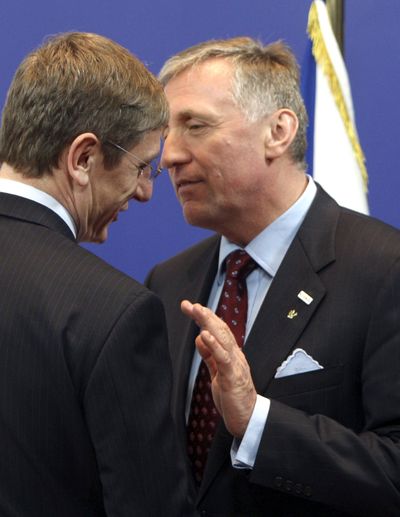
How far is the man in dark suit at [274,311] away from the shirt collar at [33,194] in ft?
0.79

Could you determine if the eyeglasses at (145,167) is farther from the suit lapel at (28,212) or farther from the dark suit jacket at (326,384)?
the dark suit jacket at (326,384)

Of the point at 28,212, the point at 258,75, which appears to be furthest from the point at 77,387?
the point at 258,75

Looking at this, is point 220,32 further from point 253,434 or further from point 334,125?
point 253,434

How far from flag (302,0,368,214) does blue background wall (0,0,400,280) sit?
125 mm

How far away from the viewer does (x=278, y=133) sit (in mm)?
1911

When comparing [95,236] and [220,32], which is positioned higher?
[220,32]

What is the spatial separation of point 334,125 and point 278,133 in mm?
681

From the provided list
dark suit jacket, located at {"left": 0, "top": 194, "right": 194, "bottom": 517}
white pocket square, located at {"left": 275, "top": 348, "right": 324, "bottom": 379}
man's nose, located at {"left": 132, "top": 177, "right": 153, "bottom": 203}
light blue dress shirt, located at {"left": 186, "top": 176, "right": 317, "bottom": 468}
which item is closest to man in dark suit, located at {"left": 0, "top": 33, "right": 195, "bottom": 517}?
dark suit jacket, located at {"left": 0, "top": 194, "right": 194, "bottom": 517}

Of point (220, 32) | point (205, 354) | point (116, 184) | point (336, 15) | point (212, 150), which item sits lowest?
point (205, 354)

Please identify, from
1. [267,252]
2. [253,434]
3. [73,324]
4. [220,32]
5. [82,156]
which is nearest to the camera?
[73,324]

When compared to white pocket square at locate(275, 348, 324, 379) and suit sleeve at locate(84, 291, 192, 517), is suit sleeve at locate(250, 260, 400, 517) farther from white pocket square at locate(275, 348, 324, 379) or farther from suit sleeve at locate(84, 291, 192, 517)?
suit sleeve at locate(84, 291, 192, 517)

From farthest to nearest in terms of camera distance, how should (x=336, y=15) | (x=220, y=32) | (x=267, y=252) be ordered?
(x=220, y=32) < (x=336, y=15) < (x=267, y=252)

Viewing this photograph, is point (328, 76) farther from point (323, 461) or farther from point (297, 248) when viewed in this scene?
point (323, 461)

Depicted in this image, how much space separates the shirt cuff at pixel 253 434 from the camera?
5.07ft
